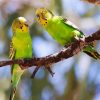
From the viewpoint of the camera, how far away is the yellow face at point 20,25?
5.83ft

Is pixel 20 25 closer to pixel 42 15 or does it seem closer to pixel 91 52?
pixel 42 15

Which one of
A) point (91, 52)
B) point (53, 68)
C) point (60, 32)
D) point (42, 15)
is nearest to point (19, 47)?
point (60, 32)

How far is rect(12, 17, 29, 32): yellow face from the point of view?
1.78 meters

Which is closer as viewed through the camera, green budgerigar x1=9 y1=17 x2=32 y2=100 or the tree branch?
the tree branch

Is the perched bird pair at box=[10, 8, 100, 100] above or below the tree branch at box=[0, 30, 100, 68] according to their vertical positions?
below

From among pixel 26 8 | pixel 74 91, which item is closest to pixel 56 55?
pixel 74 91

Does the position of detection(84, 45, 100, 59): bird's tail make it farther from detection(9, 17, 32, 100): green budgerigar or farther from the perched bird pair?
detection(9, 17, 32, 100): green budgerigar

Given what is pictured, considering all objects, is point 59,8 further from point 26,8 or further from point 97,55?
point 97,55

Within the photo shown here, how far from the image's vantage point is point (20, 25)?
1.83 m

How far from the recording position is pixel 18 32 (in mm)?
2035

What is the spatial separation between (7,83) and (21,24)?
3.19m

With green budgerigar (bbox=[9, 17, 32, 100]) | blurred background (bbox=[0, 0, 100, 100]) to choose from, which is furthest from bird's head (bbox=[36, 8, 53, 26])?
blurred background (bbox=[0, 0, 100, 100])

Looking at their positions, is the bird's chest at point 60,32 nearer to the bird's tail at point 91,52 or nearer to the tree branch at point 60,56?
the bird's tail at point 91,52

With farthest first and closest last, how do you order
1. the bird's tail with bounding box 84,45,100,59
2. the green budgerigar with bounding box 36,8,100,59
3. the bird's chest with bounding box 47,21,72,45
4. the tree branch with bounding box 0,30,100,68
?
the bird's chest with bounding box 47,21,72,45
the green budgerigar with bounding box 36,8,100,59
the bird's tail with bounding box 84,45,100,59
the tree branch with bounding box 0,30,100,68
